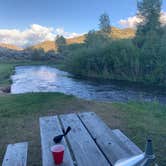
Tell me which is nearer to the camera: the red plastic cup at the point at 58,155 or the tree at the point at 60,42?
the red plastic cup at the point at 58,155

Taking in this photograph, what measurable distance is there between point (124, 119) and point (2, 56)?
3694cm

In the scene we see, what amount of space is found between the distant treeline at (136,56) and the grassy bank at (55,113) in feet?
32.3

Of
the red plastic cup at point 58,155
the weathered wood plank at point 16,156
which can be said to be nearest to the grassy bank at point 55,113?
the weathered wood plank at point 16,156

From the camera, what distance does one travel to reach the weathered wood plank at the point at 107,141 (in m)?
1.52

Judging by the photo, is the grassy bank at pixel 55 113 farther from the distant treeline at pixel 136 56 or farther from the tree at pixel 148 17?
the tree at pixel 148 17

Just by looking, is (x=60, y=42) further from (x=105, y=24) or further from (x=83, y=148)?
(x=83, y=148)

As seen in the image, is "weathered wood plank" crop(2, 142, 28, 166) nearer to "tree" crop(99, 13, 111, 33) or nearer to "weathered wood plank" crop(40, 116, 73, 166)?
"weathered wood plank" crop(40, 116, 73, 166)

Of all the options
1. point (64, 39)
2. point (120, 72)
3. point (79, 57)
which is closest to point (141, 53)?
point (120, 72)

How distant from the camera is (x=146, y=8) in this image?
1914 cm

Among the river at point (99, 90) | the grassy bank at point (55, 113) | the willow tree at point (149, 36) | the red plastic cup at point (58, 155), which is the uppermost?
the willow tree at point (149, 36)

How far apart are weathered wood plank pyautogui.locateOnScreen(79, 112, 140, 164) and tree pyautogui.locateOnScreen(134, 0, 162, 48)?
17.1 meters

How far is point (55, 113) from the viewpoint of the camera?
14.6 feet

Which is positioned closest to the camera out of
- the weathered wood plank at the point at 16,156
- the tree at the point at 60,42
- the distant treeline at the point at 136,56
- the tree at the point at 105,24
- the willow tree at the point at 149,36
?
the weathered wood plank at the point at 16,156

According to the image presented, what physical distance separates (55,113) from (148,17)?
17.5 metres
